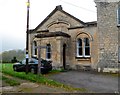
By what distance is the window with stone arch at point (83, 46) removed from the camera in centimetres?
2367

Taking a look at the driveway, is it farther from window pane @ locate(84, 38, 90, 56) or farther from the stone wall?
window pane @ locate(84, 38, 90, 56)

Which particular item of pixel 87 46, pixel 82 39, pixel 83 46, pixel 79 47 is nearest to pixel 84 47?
pixel 83 46

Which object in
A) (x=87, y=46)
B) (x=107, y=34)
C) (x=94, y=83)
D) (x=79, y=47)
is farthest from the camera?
(x=79, y=47)

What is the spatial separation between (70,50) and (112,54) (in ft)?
17.6

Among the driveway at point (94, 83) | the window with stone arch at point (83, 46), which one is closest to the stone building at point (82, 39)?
the window with stone arch at point (83, 46)

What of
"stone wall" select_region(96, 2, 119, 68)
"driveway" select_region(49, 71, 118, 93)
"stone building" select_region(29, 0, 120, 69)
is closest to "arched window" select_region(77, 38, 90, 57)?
"stone building" select_region(29, 0, 120, 69)

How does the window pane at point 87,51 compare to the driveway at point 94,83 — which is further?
the window pane at point 87,51

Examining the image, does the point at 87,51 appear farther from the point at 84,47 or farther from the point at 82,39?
the point at 82,39

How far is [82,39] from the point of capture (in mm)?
23859

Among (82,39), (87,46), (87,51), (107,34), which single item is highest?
(107,34)

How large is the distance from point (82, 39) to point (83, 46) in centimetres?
79

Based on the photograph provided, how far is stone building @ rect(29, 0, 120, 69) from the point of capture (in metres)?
21.3

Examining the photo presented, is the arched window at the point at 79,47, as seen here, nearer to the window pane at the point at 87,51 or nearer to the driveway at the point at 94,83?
the window pane at the point at 87,51

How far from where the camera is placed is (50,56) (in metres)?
24.4
